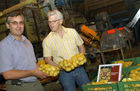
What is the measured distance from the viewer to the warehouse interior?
508cm

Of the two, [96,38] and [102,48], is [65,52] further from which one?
[96,38]

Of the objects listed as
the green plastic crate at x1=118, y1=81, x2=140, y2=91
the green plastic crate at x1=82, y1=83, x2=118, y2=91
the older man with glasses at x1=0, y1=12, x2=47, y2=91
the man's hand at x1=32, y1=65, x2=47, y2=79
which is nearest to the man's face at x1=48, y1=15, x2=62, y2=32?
the older man with glasses at x1=0, y1=12, x2=47, y2=91

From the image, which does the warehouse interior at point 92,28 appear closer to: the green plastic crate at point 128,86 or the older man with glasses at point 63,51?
the older man with glasses at point 63,51

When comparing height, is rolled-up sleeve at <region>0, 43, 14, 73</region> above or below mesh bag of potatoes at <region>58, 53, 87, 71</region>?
above

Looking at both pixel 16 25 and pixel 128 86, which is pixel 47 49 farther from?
pixel 128 86

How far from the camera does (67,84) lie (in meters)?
2.69

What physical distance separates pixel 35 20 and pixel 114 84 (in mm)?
6294

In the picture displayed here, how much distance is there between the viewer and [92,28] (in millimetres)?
7867

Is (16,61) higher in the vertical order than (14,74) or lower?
higher

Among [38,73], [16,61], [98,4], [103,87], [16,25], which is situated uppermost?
[98,4]

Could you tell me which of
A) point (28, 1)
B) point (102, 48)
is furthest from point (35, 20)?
point (102, 48)

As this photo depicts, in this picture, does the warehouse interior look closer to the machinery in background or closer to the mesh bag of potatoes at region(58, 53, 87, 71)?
the machinery in background

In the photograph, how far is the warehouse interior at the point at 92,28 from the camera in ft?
16.7

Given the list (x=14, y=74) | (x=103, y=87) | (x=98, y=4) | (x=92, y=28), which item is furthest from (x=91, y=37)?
(x=98, y=4)
